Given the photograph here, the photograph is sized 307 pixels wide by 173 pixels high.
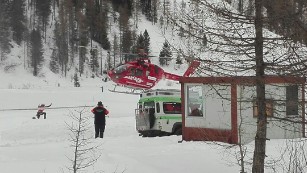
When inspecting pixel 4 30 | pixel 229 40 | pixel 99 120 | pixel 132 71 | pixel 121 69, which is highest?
pixel 4 30

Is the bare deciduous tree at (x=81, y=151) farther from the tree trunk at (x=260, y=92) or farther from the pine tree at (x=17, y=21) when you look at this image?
the pine tree at (x=17, y=21)

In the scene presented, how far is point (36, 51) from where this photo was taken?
201 ft

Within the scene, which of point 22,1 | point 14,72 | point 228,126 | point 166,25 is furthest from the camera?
point 22,1

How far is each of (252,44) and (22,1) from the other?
65516 mm

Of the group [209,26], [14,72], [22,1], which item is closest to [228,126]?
[209,26]

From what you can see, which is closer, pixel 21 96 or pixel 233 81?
pixel 233 81

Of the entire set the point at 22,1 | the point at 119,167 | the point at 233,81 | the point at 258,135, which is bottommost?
the point at 119,167

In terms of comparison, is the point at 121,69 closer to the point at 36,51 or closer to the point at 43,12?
the point at 36,51

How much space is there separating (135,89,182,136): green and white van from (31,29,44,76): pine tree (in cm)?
4446

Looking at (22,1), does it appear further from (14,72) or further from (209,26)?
(209,26)

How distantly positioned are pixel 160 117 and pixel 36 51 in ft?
154

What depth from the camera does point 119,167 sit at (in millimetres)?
11023

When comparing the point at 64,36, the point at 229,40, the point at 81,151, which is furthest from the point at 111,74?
the point at 64,36

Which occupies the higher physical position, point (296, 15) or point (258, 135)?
point (296, 15)
